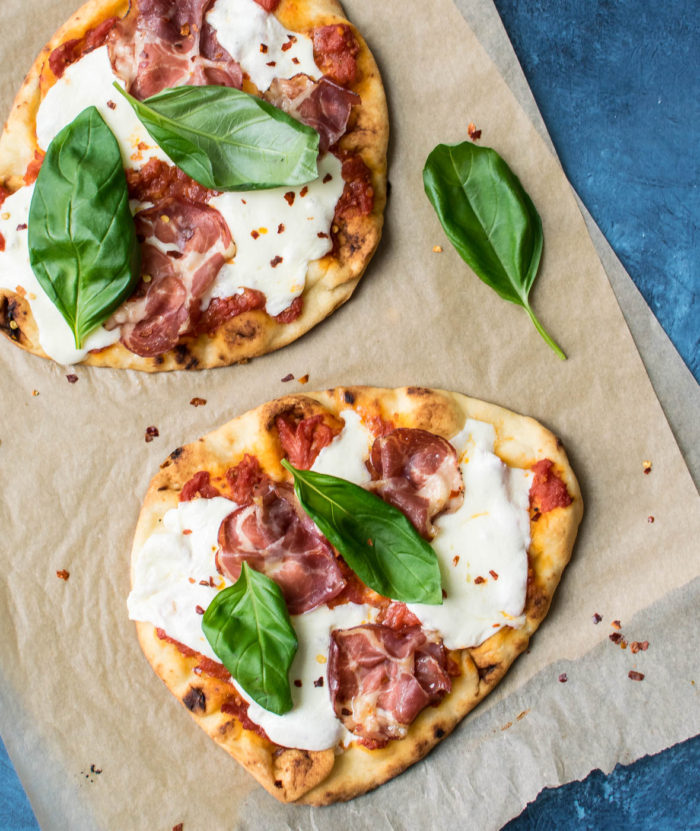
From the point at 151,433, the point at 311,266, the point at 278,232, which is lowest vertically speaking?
the point at 151,433

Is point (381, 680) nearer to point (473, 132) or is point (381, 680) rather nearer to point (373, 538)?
point (373, 538)

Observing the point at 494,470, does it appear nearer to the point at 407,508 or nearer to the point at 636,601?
the point at 407,508

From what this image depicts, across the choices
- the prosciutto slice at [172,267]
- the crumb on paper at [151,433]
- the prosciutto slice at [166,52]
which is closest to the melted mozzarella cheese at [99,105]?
the prosciutto slice at [166,52]

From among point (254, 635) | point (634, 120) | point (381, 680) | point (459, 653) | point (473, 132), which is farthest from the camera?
point (634, 120)

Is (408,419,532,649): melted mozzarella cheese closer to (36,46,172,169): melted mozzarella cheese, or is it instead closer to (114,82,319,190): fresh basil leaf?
(114,82,319,190): fresh basil leaf

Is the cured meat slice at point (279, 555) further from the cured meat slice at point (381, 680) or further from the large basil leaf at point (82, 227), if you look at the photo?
the large basil leaf at point (82, 227)

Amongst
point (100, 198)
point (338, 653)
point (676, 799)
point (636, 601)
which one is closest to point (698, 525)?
point (636, 601)

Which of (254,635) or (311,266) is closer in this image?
(254,635)

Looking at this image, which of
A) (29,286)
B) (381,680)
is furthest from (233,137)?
(381,680)
